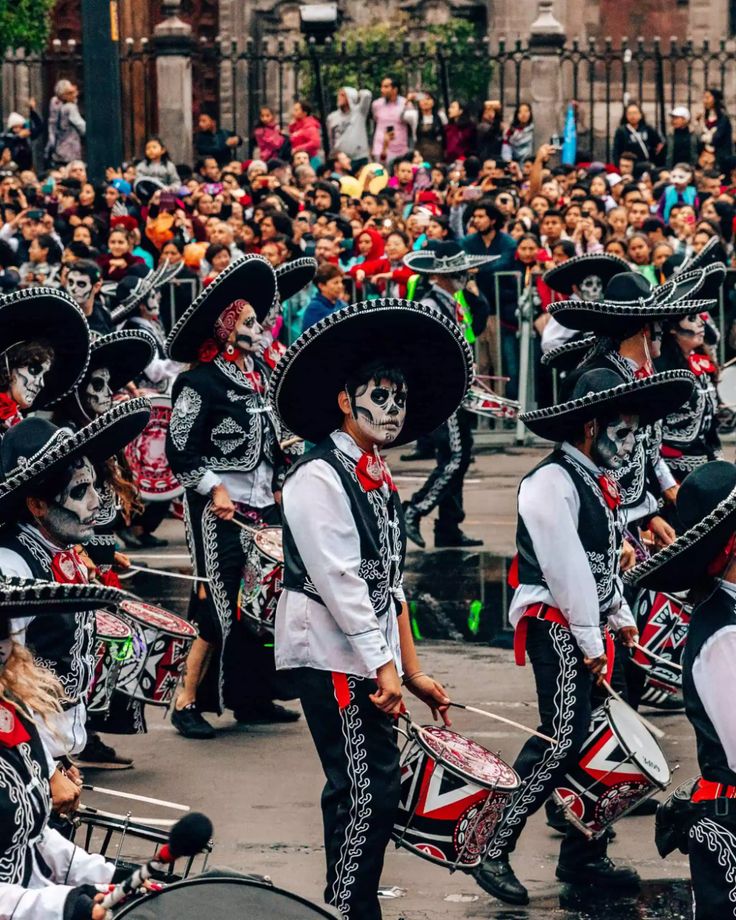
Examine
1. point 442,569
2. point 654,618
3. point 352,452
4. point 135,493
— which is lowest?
point 442,569

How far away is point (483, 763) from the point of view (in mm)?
6844

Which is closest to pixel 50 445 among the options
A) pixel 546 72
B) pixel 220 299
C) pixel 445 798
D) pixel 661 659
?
pixel 445 798

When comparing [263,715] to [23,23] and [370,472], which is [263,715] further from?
[23,23]

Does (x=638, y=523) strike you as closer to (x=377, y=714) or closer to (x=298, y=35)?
(x=377, y=714)

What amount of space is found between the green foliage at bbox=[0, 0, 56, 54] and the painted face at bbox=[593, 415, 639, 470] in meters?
20.2

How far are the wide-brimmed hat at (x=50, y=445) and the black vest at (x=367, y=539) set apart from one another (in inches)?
23.0

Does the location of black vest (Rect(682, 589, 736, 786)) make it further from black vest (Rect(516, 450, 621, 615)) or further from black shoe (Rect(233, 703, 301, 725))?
black shoe (Rect(233, 703, 301, 725))

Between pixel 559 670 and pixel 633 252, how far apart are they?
10.5m

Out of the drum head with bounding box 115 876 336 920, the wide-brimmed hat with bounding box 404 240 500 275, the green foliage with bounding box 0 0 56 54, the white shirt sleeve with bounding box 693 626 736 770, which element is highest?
the green foliage with bounding box 0 0 56 54

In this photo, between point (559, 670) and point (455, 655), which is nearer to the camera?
point (559, 670)

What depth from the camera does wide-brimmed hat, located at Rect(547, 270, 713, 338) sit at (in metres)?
9.37

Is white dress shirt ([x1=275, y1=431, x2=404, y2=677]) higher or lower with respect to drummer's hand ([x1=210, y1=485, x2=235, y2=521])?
higher

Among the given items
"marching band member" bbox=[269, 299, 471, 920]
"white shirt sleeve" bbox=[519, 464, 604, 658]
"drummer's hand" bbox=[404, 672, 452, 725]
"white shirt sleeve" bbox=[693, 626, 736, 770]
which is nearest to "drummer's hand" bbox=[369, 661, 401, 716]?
"marching band member" bbox=[269, 299, 471, 920]

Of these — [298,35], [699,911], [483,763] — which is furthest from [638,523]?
[298,35]
